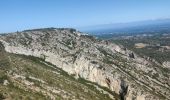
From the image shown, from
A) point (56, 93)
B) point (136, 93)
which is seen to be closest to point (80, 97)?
point (56, 93)

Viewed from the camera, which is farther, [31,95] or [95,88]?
[95,88]

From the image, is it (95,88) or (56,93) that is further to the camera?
(95,88)

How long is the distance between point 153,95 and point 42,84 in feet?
225

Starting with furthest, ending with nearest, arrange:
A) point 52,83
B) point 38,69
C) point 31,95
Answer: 1. point 38,69
2. point 52,83
3. point 31,95

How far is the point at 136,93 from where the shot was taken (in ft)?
627

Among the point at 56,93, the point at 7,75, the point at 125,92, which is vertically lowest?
the point at 125,92

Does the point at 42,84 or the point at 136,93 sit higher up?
the point at 42,84

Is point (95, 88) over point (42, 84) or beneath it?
beneath

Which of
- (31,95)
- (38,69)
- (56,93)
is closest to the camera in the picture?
(31,95)

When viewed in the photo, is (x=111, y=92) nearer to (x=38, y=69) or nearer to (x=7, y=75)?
(x=38, y=69)

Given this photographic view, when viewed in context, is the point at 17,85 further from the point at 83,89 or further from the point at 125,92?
the point at 125,92

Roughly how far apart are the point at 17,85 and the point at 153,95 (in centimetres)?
8320

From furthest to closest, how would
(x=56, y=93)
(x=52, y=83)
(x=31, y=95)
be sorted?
1. (x=52, y=83)
2. (x=56, y=93)
3. (x=31, y=95)

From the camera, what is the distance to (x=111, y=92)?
19800 cm
